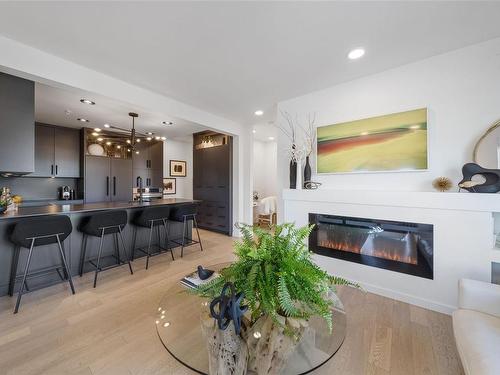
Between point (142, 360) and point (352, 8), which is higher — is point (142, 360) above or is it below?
below

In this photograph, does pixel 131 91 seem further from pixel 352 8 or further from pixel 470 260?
pixel 470 260

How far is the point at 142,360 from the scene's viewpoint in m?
1.44

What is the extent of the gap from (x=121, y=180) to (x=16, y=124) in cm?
300

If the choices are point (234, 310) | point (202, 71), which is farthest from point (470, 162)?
point (202, 71)

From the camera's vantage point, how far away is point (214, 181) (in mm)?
4973

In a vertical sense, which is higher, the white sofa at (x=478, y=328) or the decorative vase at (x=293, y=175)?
the decorative vase at (x=293, y=175)

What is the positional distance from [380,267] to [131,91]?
3.80 meters

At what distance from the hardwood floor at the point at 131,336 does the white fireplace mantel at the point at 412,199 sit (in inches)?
40.0

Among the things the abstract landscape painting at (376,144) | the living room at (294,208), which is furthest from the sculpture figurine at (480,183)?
the abstract landscape painting at (376,144)

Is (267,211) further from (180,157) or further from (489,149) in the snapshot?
(489,149)

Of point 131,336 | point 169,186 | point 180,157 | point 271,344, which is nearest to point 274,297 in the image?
point 271,344

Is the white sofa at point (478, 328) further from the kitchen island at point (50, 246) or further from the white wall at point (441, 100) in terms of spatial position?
the kitchen island at point (50, 246)

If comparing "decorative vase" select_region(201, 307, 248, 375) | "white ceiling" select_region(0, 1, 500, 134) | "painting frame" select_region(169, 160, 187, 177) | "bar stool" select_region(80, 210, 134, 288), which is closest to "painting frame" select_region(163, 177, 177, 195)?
"painting frame" select_region(169, 160, 187, 177)

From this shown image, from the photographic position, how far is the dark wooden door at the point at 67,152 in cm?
447
